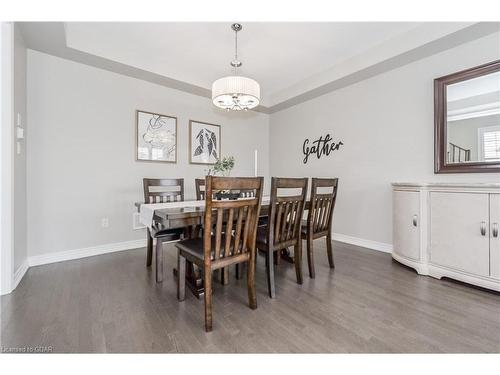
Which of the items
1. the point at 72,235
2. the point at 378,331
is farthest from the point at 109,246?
the point at 378,331

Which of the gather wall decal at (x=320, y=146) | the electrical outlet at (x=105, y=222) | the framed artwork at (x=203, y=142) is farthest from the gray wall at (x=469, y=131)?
the electrical outlet at (x=105, y=222)

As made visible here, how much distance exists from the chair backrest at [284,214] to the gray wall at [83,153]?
2.20 meters

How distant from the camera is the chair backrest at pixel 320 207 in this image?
6.85ft

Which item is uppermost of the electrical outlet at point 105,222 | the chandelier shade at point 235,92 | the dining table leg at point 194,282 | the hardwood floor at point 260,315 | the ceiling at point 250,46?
the ceiling at point 250,46

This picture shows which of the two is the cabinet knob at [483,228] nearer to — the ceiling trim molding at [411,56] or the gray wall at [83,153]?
the ceiling trim molding at [411,56]

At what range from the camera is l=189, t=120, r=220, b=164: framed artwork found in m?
3.64

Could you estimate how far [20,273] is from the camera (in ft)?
6.86

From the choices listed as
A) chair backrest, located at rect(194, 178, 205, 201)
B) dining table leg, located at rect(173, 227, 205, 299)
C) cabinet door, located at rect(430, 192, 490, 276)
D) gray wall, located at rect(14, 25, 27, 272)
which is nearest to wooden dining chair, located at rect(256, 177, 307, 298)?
dining table leg, located at rect(173, 227, 205, 299)

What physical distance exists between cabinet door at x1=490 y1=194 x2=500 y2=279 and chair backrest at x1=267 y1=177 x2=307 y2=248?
1.53 meters

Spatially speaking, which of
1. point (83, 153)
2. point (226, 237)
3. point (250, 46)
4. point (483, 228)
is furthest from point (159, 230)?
point (483, 228)

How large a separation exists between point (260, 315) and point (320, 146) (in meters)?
2.94

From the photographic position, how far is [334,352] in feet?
4.00

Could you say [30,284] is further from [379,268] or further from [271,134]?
[271,134]

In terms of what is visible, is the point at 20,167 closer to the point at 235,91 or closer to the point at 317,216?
the point at 235,91
